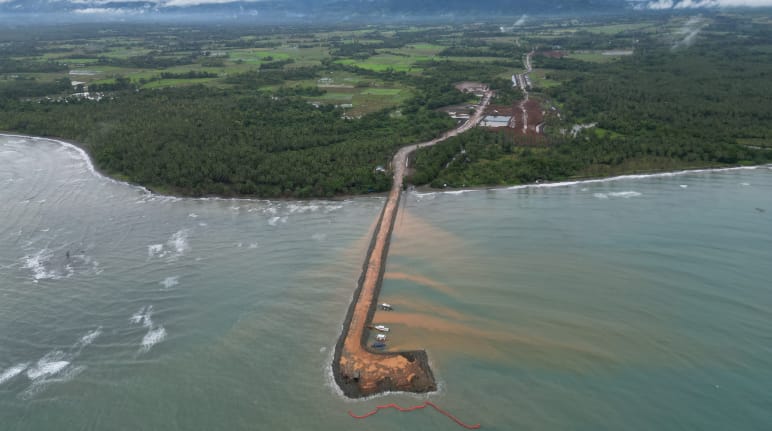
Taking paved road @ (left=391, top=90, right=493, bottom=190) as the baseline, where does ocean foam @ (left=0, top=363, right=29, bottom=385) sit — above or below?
below

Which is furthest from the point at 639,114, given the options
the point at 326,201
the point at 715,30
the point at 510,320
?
the point at 715,30

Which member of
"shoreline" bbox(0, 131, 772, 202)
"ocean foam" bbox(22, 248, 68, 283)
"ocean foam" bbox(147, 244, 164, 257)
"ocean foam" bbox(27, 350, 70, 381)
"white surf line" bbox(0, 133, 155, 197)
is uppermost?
"shoreline" bbox(0, 131, 772, 202)

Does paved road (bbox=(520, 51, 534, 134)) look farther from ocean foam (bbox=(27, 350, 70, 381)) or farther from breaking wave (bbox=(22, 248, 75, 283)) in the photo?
ocean foam (bbox=(27, 350, 70, 381))

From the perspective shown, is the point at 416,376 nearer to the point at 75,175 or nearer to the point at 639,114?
the point at 75,175

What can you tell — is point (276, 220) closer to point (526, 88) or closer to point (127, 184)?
point (127, 184)

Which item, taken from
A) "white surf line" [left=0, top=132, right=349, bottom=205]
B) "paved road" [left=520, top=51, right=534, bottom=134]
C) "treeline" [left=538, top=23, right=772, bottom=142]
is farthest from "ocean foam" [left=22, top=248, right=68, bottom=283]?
"treeline" [left=538, top=23, right=772, bottom=142]

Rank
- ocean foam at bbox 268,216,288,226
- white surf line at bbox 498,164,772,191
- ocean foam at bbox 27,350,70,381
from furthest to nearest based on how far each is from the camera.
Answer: white surf line at bbox 498,164,772,191 → ocean foam at bbox 268,216,288,226 → ocean foam at bbox 27,350,70,381

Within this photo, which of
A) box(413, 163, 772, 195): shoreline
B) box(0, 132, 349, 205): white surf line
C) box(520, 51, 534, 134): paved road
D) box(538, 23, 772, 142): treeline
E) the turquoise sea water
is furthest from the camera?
box(520, 51, 534, 134): paved road
